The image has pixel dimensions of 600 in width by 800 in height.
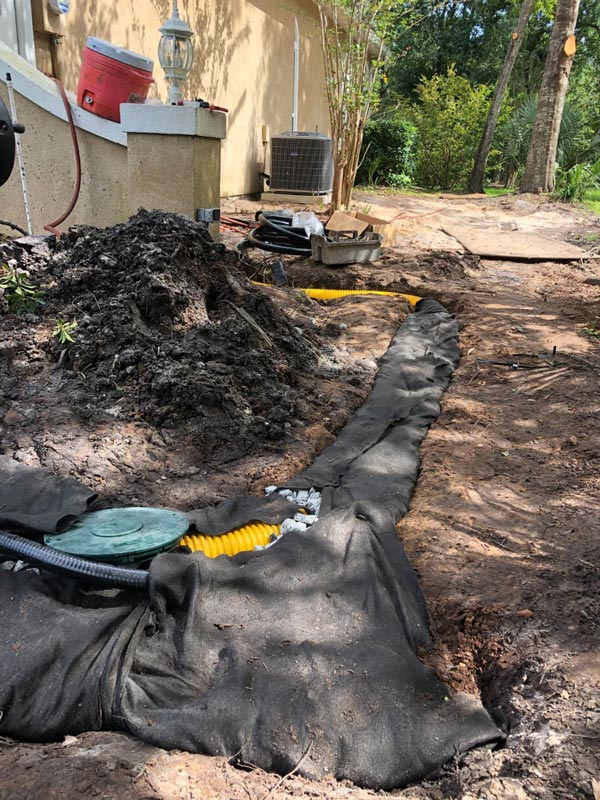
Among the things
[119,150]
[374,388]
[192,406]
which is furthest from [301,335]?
[119,150]

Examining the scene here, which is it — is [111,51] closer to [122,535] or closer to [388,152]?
[122,535]

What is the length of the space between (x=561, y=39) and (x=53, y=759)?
14.0 meters

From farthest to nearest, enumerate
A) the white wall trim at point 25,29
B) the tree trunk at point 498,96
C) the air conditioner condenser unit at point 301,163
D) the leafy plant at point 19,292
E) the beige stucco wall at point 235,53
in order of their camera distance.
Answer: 1. the tree trunk at point 498,96
2. the air conditioner condenser unit at point 301,163
3. the beige stucco wall at point 235,53
4. the white wall trim at point 25,29
5. the leafy plant at point 19,292

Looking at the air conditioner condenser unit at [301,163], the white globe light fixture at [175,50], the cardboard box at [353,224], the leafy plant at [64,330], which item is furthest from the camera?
the air conditioner condenser unit at [301,163]

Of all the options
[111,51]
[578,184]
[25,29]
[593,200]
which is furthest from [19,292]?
[593,200]

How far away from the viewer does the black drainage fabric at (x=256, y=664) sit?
1.52m

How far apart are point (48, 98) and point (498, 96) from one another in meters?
12.5

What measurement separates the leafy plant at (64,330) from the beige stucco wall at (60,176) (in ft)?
7.47

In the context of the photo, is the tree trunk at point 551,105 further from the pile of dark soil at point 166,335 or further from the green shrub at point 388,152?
the pile of dark soil at point 166,335

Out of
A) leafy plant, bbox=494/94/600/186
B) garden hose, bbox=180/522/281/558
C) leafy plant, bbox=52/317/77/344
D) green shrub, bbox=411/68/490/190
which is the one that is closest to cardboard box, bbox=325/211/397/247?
leafy plant, bbox=52/317/77/344

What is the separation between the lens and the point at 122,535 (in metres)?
2.16

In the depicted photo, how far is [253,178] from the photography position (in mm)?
10953

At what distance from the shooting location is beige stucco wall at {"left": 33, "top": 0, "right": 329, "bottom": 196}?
6383 mm

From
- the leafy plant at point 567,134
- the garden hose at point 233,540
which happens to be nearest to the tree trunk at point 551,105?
the leafy plant at point 567,134
